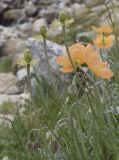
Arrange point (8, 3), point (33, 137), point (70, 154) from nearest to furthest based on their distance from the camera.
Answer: point (70, 154)
point (33, 137)
point (8, 3)

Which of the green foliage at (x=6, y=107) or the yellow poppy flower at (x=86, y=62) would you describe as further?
the green foliage at (x=6, y=107)

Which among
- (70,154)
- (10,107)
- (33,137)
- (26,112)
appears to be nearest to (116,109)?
(70,154)

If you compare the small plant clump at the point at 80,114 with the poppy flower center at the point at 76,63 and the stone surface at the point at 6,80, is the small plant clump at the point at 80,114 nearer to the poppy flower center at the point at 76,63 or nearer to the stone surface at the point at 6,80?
the poppy flower center at the point at 76,63

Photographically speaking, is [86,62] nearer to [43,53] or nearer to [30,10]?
[43,53]

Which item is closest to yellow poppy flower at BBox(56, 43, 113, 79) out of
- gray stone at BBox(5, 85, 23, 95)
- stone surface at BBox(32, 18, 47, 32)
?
gray stone at BBox(5, 85, 23, 95)

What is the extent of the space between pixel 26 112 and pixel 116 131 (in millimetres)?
2518

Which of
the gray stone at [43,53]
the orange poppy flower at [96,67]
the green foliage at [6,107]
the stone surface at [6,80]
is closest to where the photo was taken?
the orange poppy flower at [96,67]

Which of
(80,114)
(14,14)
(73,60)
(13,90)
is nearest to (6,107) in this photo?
(13,90)

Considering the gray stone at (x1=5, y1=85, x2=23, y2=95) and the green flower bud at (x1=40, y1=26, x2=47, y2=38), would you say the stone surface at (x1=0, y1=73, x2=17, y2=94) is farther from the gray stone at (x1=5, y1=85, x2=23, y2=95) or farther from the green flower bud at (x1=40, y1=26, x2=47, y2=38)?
the green flower bud at (x1=40, y1=26, x2=47, y2=38)

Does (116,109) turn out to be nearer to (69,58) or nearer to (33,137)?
(69,58)

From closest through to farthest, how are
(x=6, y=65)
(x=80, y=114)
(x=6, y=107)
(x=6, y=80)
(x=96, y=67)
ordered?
(x=96, y=67)
(x=80, y=114)
(x=6, y=107)
(x=6, y=80)
(x=6, y=65)

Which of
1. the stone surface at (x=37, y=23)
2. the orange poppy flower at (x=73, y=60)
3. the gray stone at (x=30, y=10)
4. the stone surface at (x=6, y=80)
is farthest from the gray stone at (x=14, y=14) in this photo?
the orange poppy flower at (x=73, y=60)

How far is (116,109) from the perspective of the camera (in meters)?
2.10

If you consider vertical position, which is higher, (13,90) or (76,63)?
(76,63)
